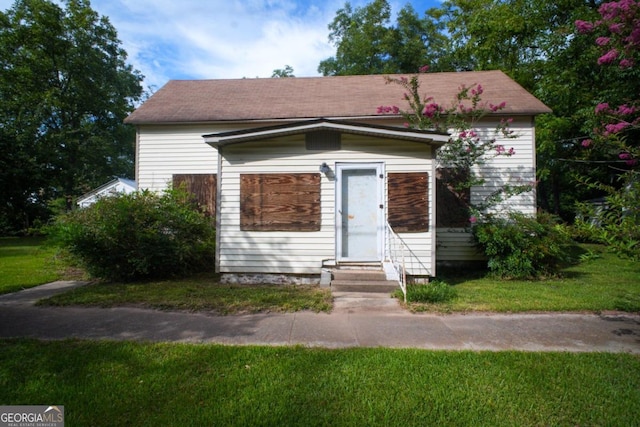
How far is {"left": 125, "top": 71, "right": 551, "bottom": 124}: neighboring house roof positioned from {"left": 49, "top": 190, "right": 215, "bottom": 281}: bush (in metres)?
3.84

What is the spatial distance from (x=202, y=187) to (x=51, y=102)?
22.5 m

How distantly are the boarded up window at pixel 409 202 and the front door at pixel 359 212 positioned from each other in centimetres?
29

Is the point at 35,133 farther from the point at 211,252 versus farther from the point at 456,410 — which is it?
the point at 456,410

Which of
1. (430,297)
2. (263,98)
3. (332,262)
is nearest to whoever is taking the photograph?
(430,297)

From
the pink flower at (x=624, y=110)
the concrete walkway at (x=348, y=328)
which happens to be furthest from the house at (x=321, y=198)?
the pink flower at (x=624, y=110)

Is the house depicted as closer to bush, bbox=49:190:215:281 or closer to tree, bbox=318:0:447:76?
bush, bbox=49:190:215:281

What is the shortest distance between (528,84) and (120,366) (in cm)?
1853

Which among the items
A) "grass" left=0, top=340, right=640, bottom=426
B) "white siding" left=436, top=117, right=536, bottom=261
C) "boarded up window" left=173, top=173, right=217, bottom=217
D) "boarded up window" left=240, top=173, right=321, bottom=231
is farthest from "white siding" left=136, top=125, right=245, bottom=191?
"white siding" left=436, top=117, right=536, bottom=261

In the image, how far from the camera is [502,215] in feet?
28.5

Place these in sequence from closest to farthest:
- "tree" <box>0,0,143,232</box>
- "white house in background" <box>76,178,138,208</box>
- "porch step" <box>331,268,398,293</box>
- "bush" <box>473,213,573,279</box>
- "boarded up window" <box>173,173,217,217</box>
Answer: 1. "porch step" <box>331,268,398,293</box>
2. "bush" <box>473,213,573,279</box>
3. "white house in background" <box>76,178,138,208</box>
4. "boarded up window" <box>173,173,217,217</box>
5. "tree" <box>0,0,143,232</box>

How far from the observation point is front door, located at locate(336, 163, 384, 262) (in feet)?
22.0

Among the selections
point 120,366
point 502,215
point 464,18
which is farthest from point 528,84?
point 120,366

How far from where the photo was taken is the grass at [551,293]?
4969mm

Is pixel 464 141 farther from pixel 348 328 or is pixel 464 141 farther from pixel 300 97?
pixel 348 328
